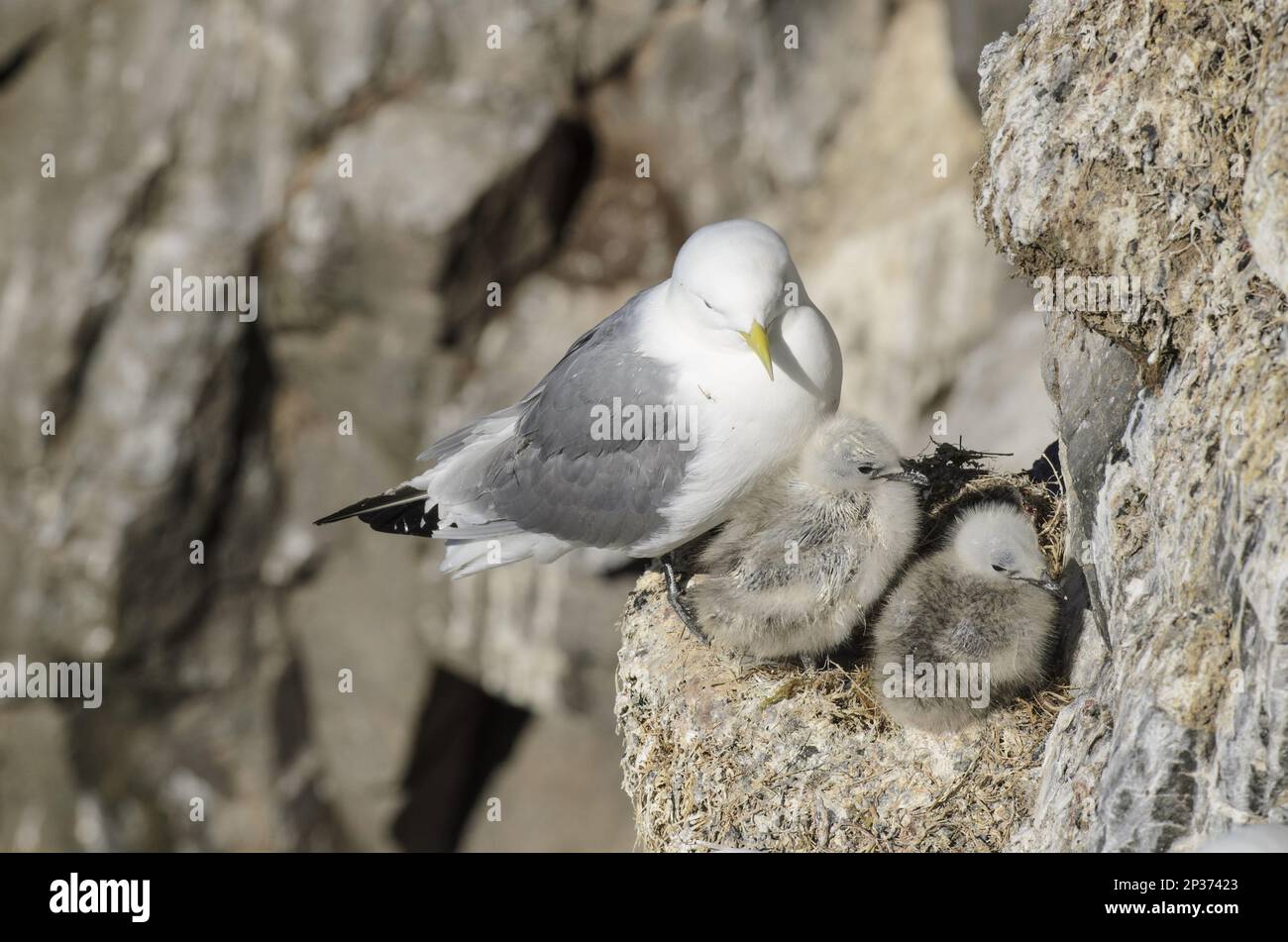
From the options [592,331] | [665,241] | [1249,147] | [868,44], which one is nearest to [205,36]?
[665,241]

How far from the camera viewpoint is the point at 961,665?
10.4 feet

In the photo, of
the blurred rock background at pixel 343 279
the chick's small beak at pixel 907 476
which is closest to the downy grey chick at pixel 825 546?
the chick's small beak at pixel 907 476

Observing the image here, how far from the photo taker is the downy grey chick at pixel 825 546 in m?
3.35

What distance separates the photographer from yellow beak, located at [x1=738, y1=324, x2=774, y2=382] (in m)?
3.12

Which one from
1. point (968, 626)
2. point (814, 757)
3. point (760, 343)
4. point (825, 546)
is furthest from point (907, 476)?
point (814, 757)

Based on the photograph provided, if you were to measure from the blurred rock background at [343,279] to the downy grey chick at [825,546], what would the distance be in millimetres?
4639

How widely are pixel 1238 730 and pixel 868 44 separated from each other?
7.08m

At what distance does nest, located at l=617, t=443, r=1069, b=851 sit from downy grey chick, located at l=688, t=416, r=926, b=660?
0.56 feet

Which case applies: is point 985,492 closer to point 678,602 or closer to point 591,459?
point 678,602

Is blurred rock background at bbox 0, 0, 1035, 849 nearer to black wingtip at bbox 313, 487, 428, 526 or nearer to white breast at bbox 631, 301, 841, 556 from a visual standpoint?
black wingtip at bbox 313, 487, 428, 526

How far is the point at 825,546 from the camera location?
11.0 feet

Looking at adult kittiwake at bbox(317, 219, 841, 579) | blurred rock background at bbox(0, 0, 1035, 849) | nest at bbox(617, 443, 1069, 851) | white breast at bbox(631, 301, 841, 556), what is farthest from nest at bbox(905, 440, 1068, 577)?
blurred rock background at bbox(0, 0, 1035, 849)

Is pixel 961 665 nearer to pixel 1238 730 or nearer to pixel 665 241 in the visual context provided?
pixel 1238 730

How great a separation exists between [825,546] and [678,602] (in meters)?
0.63
